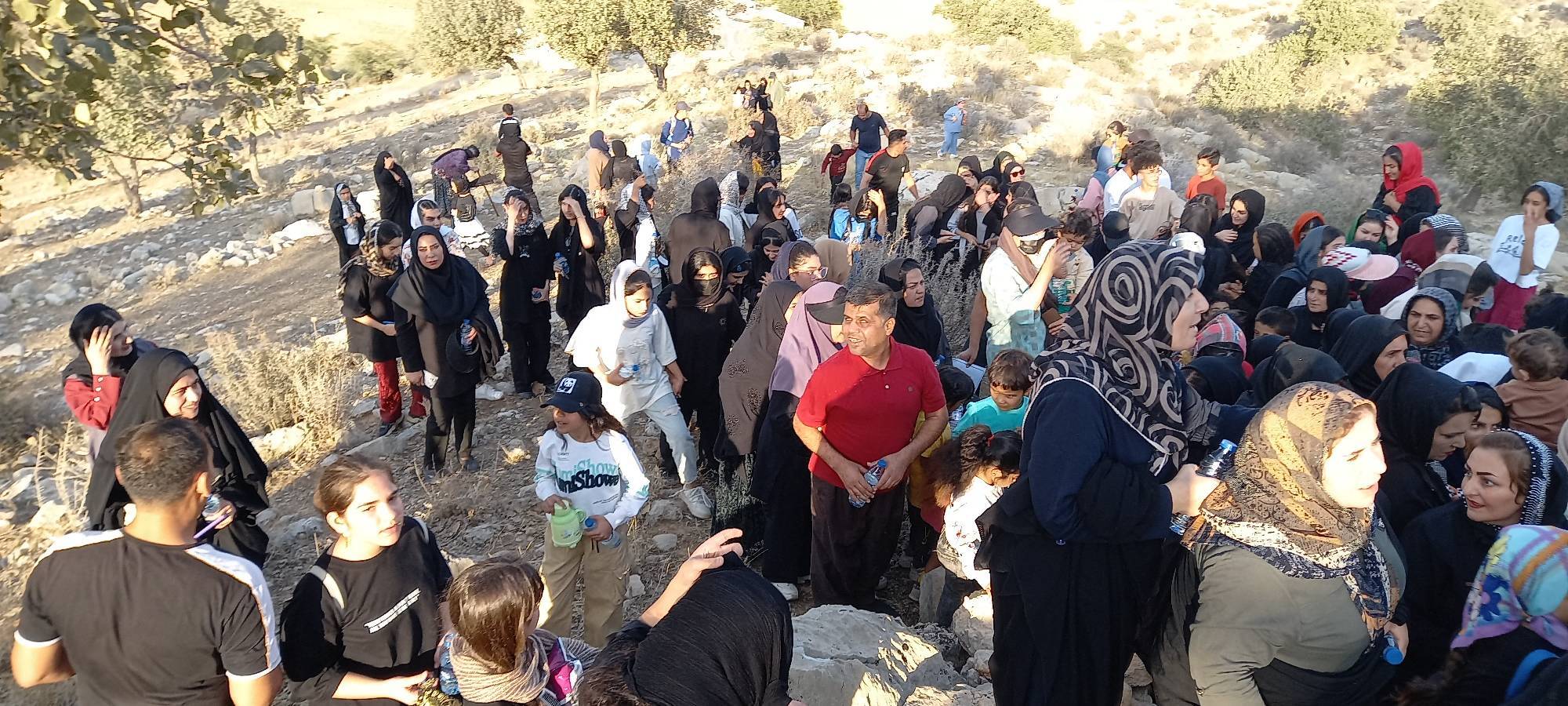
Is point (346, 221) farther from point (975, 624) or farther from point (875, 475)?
point (975, 624)

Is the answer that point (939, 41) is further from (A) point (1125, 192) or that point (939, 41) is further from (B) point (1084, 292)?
(B) point (1084, 292)

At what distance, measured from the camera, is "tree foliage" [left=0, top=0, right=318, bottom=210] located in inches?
→ 92.5

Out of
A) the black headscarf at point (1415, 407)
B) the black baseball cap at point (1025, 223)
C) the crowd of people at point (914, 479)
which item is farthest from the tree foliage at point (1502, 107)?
the black headscarf at point (1415, 407)

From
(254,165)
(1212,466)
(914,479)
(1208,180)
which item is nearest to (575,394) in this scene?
(914,479)

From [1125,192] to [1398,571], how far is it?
5.80 meters

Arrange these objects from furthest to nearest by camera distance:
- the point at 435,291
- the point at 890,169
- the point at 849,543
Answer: the point at 890,169, the point at 435,291, the point at 849,543

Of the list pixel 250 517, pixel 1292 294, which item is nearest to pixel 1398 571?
pixel 1292 294

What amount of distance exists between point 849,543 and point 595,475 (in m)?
1.20

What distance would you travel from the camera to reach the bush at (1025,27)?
1137 inches

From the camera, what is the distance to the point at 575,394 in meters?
3.62

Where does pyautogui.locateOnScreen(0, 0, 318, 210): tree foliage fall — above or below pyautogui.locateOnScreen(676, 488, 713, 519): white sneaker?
above

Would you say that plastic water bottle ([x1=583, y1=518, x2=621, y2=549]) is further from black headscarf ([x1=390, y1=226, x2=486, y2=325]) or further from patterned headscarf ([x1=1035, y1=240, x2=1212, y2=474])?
black headscarf ([x1=390, y1=226, x2=486, y2=325])

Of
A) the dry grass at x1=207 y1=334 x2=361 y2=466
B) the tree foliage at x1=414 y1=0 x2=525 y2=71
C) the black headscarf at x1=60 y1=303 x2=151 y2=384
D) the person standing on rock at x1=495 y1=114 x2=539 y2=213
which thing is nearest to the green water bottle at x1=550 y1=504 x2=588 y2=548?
the black headscarf at x1=60 y1=303 x2=151 y2=384

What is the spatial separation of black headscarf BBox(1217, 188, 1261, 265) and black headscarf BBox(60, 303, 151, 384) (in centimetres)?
720
